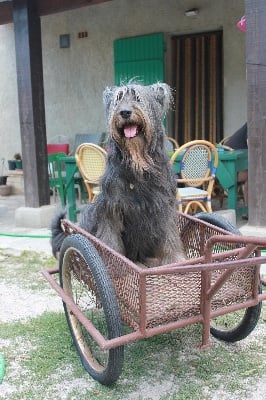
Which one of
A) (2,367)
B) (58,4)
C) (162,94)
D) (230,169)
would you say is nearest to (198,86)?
(58,4)

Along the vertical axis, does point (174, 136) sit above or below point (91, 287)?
above

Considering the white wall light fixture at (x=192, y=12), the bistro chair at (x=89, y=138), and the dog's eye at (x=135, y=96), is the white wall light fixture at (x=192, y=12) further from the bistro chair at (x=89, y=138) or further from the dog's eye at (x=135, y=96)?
the dog's eye at (x=135, y=96)

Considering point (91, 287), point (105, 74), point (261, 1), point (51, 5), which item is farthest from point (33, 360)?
point (105, 74)

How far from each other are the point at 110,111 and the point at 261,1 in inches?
93.0

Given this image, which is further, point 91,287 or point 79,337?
point 79,337

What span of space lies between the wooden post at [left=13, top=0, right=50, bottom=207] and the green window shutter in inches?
75.1

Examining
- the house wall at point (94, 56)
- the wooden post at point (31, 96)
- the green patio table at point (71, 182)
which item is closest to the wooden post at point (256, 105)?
the green patio table at point (71, 182)

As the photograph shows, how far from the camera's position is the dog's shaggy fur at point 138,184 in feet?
8.45

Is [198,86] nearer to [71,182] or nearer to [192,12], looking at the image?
[192,12]

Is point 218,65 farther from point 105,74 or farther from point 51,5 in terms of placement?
point 51,5

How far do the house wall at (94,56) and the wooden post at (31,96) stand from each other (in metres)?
2.41

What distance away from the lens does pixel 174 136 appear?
8.40 meters

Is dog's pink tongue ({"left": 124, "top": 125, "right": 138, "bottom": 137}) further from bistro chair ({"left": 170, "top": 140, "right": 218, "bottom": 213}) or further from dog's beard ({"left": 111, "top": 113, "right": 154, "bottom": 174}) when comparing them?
bistro chair ({"left": 170, "top": 140, "right": 218, "bottom": 213})

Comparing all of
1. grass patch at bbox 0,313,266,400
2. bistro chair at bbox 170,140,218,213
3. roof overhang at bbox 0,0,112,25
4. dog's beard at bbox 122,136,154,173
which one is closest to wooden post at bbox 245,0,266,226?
bistro chair at bbox 170,140,218,213
